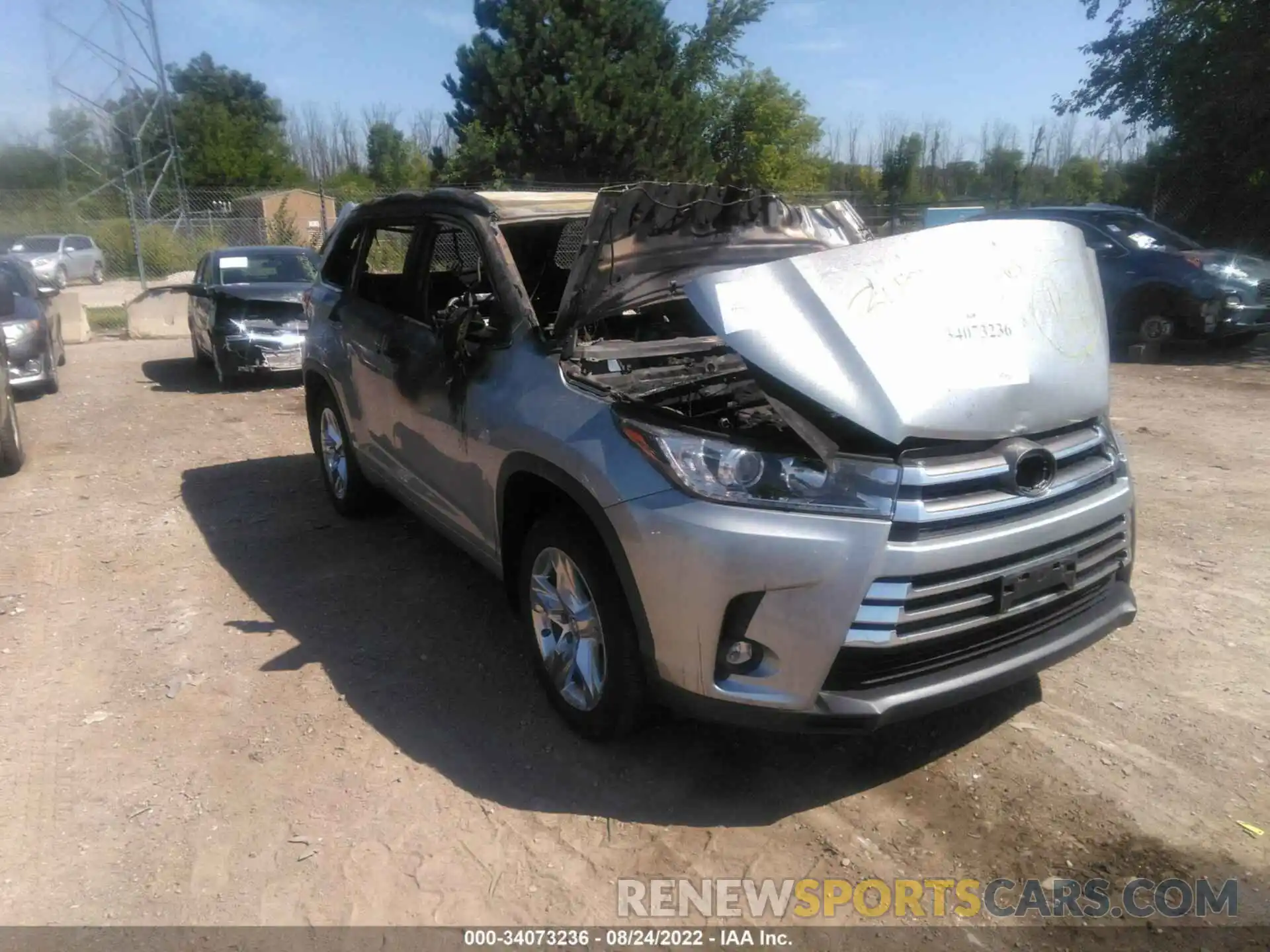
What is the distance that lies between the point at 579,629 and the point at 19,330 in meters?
9.14

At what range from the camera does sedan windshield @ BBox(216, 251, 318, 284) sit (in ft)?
38.1

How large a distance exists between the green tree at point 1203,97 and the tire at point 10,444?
16.6m

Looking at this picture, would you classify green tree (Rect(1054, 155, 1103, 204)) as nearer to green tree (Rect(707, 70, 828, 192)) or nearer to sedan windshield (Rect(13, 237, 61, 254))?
green tree (Rect(707, 70, 828, 192))

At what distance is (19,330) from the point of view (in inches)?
390

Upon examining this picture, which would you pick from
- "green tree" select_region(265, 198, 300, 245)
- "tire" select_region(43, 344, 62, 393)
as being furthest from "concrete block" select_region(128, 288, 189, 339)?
"green tree" select_region(265, 198, 300, 245)

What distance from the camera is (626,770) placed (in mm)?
3367

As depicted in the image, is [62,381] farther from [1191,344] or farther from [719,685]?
[1191,344]

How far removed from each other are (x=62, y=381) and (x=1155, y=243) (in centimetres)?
1334

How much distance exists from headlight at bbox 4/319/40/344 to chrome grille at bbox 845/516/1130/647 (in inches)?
394

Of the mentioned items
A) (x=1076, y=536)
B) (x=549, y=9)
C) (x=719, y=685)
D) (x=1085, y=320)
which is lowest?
(x=719, y=685)

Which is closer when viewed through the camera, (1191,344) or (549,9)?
(1191,344)

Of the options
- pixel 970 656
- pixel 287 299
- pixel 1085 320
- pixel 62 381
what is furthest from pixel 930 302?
pixel 62 381

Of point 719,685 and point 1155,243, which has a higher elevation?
point 1155,243

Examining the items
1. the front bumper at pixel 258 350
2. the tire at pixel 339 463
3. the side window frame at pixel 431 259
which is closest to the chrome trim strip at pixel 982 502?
the side window frame at pixel 431 259
